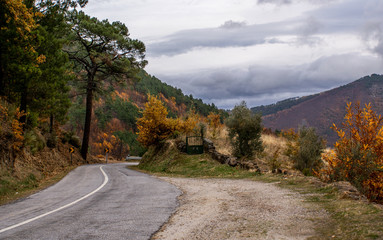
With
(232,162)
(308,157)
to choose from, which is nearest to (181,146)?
(232,162)

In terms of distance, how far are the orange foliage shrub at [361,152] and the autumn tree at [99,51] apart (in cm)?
2714

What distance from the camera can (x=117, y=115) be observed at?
317 feet

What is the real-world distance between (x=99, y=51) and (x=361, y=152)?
31.2m

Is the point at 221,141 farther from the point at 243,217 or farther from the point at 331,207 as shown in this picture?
the point at 243,217

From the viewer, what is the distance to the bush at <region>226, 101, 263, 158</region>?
2252cm

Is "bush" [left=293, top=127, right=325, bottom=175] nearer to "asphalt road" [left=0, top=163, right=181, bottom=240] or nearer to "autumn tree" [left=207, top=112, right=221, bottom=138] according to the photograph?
"autumn tree" [left=207, top=112, right=221, bottom=138]

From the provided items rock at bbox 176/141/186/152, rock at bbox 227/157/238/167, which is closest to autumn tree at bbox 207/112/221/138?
rock at bbox 176/141/186/152

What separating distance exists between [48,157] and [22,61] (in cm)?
1281

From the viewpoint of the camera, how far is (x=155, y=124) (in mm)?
28953

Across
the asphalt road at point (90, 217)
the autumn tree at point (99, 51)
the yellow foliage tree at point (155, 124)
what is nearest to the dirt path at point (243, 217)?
the asphalt road at point (90, 217)

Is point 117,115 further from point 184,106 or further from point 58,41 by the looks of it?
point 58,41

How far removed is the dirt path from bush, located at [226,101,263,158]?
12302mm

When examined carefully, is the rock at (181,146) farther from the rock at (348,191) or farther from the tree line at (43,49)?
the rock at (348,191)

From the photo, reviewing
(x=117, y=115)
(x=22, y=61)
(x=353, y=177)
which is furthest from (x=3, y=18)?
(x=117, y=115)
